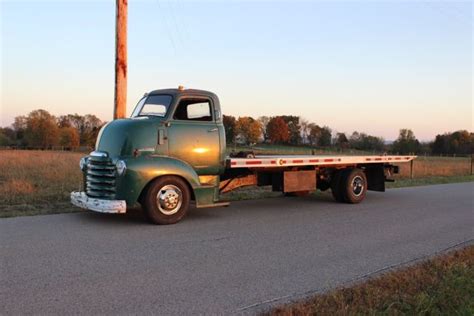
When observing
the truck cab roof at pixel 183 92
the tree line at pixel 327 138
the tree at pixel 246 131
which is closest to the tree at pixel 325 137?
the tree line at pixel 327 138

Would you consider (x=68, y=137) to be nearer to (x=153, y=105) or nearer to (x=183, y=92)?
(x=153, y=105)

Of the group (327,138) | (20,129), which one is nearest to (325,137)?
(327,138)

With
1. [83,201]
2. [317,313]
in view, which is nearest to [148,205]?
[83,201]

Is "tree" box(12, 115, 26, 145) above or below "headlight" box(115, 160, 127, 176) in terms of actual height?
above

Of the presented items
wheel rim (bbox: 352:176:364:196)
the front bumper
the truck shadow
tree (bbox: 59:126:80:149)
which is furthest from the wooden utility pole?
tree (bbox: 59:126:80:149)

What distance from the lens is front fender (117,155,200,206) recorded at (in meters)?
8.35

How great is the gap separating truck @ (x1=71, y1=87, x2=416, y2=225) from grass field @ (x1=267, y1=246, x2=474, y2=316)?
14.5ft

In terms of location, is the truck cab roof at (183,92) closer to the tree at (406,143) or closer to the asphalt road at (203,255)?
the asphalt road at (203,255)

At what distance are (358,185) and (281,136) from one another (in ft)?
86.3

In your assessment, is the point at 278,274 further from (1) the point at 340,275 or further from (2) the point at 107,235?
(2) the point at 107,235

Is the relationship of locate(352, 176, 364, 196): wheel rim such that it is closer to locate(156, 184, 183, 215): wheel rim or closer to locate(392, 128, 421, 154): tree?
locate(156, 184, 183, 215): wheel rim

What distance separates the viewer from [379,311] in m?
4.36

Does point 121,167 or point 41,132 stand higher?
point 41,132

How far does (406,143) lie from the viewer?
84.9 meters
